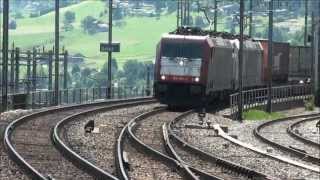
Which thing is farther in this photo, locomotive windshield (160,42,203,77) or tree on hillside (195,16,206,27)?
tree on hillside (195,16,206,27)

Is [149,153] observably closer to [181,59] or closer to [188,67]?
[188,67]

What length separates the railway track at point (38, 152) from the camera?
14176 millimetres

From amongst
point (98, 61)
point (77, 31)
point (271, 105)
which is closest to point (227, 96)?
point (271, 105)

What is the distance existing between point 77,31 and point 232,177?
145m

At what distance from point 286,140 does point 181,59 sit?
10204 millimetres

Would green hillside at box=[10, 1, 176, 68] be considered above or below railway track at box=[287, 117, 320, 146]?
above

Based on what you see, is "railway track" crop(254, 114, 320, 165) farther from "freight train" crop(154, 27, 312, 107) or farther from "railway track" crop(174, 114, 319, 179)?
"freight train" crop(154, 27, 312, 107)

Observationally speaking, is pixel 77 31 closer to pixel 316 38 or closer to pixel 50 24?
pixel 50 24

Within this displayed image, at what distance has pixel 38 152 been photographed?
17.6 metres

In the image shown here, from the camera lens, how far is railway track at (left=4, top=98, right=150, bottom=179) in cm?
1418

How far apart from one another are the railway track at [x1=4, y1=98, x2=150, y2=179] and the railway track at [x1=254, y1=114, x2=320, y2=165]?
620 cm

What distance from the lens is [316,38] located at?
5234 centimetres

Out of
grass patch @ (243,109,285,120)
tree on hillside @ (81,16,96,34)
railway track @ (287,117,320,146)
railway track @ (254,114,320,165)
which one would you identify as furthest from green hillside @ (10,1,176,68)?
railway track @ (254,114,320,165)

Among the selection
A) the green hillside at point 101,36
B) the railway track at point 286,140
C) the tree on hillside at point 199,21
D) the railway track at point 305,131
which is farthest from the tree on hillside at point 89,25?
the railway track at point 286,140
